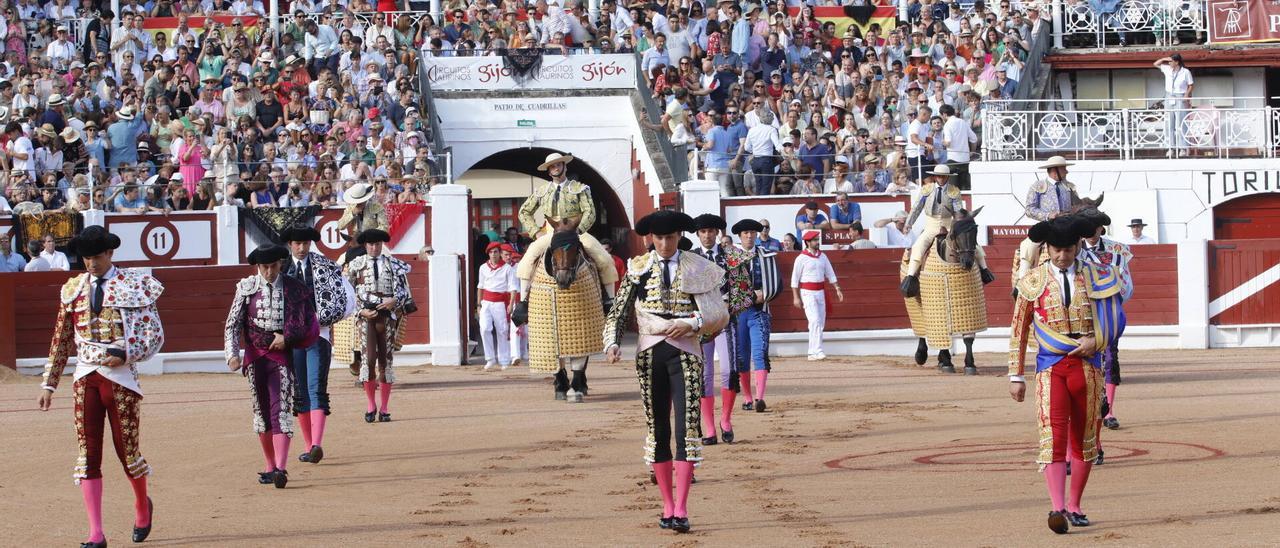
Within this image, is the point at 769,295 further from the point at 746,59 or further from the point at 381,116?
the point at 746,59

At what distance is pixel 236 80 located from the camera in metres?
24.4

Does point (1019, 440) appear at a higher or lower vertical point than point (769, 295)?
lower

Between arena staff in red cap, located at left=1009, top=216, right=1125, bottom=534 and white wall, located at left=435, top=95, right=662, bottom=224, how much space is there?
1818cm

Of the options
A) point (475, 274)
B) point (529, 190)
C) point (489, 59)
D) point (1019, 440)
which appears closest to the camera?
point (1019, 440)

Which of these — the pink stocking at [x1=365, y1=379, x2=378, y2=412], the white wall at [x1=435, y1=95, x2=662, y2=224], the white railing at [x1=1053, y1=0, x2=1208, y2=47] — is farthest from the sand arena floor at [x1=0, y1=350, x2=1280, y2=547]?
the white railing at [x1=1053, y1=0, x2=1208, y2=47]

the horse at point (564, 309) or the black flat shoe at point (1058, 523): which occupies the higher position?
the horse at point (564, 309)

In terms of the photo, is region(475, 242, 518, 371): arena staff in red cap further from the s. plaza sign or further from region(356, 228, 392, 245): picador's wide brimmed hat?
the s. plaza sign

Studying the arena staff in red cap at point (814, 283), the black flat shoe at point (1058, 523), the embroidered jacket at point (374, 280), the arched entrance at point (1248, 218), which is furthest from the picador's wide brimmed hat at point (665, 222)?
the arched entrance at point (1248, 218)

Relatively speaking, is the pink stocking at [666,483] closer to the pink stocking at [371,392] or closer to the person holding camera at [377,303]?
the person holding camera at [377,303]

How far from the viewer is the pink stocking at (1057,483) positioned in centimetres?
830

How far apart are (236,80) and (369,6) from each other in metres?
3.66

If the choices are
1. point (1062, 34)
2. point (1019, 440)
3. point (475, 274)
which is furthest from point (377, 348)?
point (1062, 34)

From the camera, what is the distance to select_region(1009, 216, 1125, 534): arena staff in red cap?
8.35 metres

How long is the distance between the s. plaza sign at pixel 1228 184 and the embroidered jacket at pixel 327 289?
1498cm
